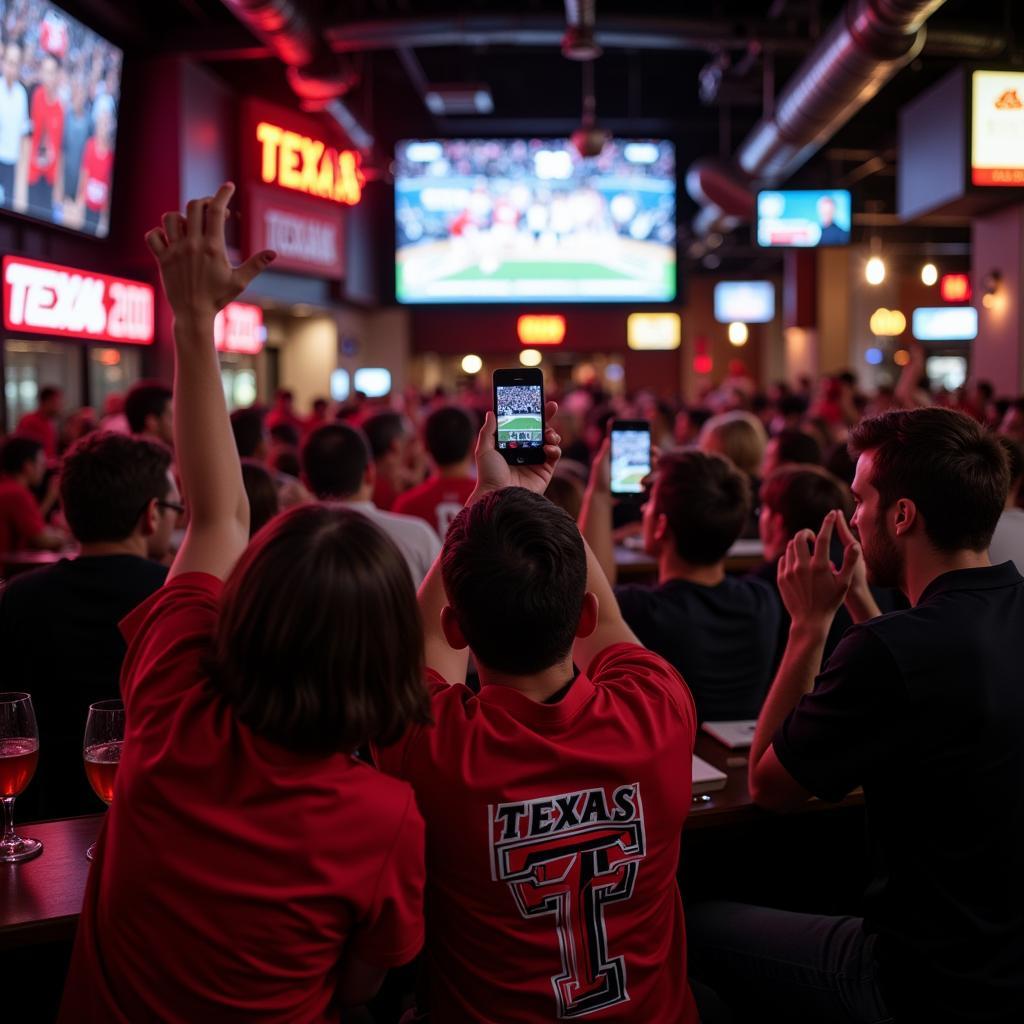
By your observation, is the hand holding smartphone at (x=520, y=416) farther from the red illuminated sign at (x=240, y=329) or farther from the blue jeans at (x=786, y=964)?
the red illuminated sign at (x=240, y=329)

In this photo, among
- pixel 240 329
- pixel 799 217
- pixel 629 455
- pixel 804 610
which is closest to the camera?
pixel 804 610

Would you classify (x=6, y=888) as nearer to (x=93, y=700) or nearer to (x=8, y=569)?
(x=93, y=700)

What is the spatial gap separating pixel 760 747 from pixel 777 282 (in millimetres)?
Result: 24758

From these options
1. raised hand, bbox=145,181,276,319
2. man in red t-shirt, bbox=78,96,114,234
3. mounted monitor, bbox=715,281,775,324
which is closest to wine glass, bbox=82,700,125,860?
raised hand, bbox=145,181,276,319

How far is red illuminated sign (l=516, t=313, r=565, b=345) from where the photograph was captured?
16906 millimetres

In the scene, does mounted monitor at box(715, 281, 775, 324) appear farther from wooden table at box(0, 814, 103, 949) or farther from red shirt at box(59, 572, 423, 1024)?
red shirt at box(59, 572, 423, 1024)

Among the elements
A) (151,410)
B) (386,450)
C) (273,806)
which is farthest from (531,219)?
(273,806)

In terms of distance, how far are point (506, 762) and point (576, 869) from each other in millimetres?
178

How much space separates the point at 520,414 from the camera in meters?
2.26

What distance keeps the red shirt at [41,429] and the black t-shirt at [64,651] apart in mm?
4919

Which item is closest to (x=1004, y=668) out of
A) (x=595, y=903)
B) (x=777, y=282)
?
(x=595, y=903)

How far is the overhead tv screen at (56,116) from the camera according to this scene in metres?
6.44

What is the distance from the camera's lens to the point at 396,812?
128cm

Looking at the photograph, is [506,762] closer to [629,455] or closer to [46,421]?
[629,455]
